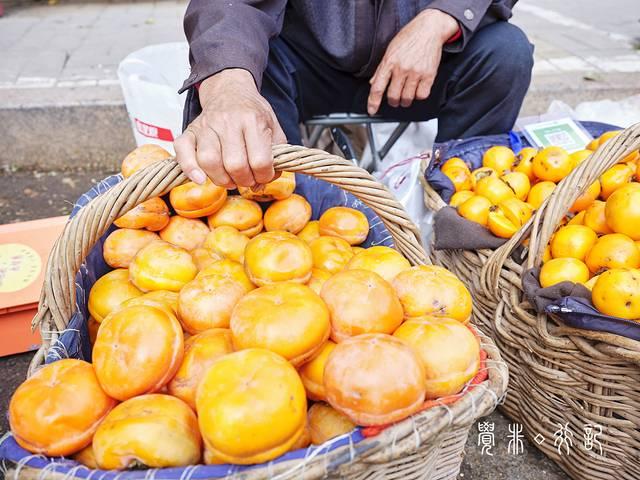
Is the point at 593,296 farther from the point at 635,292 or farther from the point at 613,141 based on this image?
the point at 613,141

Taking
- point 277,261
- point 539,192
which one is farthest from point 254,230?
point 539,192

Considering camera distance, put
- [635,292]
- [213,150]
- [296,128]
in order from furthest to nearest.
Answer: [296,128]
[635,292]
[213,150]

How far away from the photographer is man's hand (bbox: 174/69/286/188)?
1027 millimetres

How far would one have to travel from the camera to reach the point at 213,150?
1035mm

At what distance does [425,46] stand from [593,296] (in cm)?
97

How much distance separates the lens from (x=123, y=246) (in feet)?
4.23

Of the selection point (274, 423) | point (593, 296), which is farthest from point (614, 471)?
point (274, 423)

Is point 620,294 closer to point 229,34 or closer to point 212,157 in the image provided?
point 212,157

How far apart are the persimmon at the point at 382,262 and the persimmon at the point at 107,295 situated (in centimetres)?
50

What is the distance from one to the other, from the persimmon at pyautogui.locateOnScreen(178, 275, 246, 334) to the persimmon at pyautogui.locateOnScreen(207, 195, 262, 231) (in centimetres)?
36

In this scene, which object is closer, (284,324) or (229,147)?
(284,324)

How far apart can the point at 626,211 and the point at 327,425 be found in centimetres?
99

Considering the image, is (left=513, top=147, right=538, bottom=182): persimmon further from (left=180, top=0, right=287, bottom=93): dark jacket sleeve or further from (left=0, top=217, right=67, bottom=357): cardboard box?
(left=0, top=217, right=67, bottom=357): cardboard box

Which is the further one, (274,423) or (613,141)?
(613,141)
